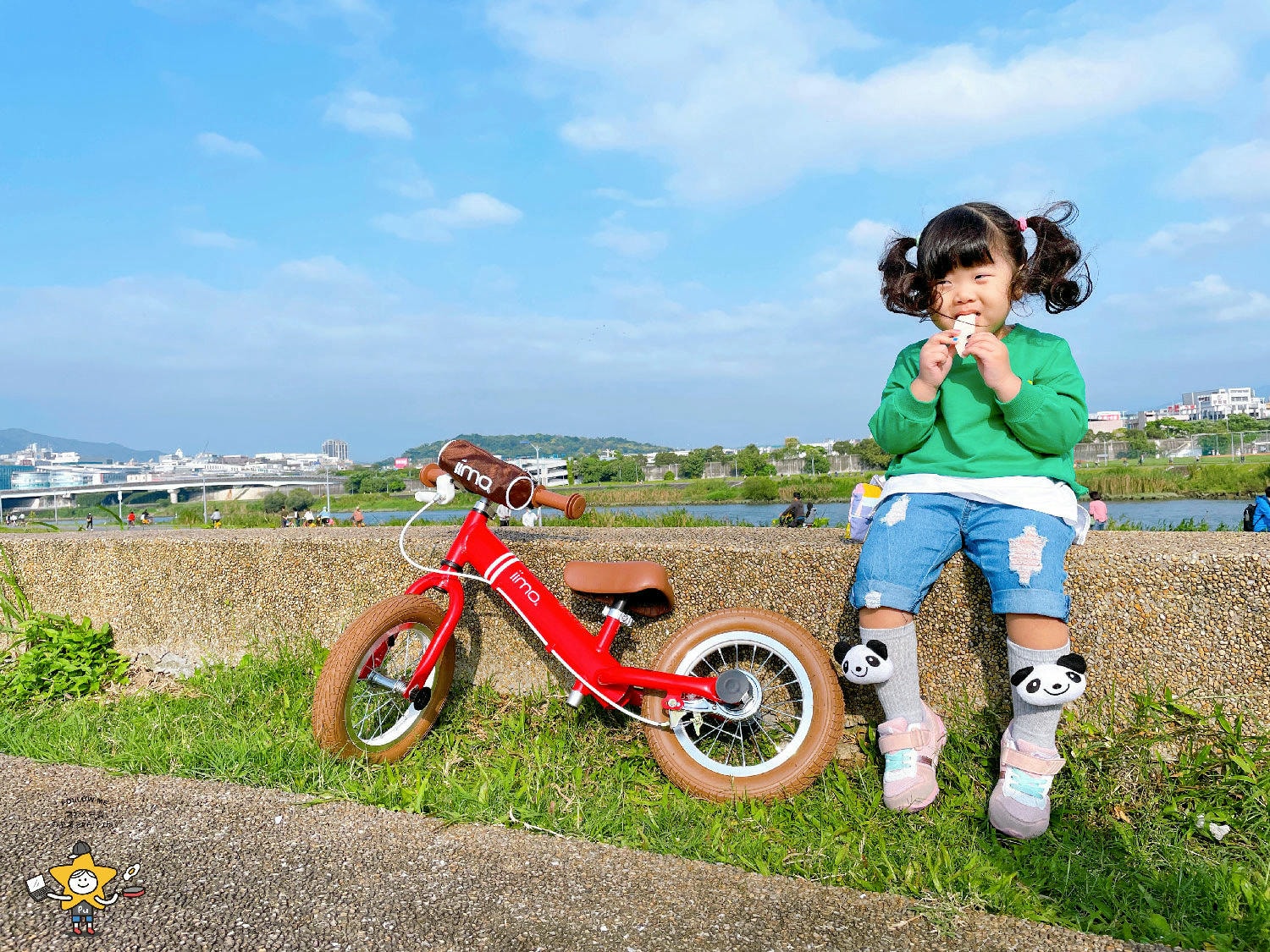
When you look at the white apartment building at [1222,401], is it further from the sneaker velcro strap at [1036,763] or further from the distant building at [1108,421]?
the sneaker velcro strap at [1036,763]

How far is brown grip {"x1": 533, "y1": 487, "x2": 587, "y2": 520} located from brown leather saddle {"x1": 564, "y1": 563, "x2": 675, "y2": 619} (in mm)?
198

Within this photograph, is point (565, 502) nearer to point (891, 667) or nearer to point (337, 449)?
point (891, 667)

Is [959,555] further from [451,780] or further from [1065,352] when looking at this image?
[451,780]

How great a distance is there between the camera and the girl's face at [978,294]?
96.5 inches

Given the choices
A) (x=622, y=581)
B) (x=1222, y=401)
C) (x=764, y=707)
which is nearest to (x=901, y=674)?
(x=764, y=707)

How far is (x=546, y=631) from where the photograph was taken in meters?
2.91

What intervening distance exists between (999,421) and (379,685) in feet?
7.70

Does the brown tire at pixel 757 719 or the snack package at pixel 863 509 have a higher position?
the snack package at pixel 863 509

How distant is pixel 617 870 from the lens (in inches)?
82.0

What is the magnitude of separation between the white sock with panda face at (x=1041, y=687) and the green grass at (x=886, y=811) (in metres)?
0.31

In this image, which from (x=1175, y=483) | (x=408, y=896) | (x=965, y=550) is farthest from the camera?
(x=1175, y=483)

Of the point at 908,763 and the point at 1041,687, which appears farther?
the point at 908,763

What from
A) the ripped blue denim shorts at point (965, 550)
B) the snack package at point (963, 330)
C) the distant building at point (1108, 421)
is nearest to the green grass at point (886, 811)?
the ripped blue denim shorts at point (965, 550)

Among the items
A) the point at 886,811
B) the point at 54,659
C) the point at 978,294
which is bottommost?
the point at 886,811
